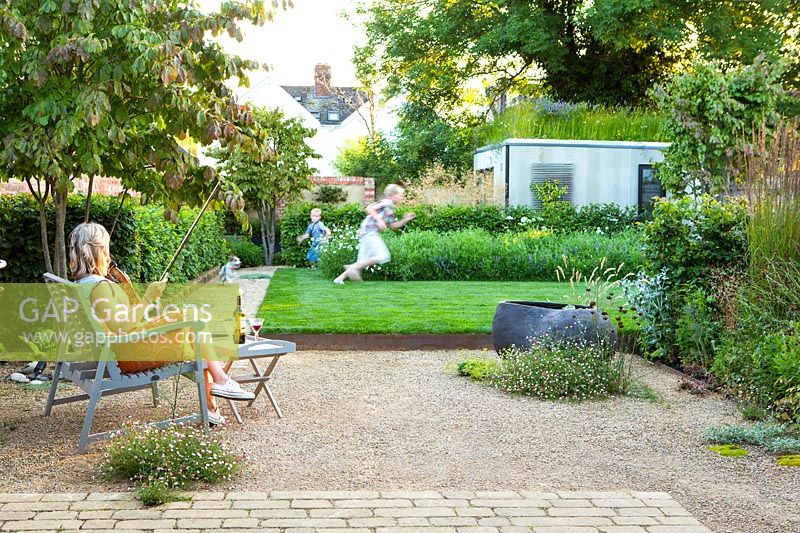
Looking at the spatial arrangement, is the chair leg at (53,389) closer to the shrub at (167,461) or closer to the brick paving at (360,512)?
the shrub at (167,461)

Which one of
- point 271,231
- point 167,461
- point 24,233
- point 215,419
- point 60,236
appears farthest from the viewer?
point 271,231

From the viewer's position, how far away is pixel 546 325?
25.2 feet

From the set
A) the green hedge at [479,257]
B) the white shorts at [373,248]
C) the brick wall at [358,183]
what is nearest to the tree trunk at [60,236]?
the white shorts at [373,248]

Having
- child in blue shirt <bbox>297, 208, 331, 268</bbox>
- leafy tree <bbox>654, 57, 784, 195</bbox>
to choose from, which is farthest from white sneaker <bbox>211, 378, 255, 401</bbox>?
child in blue shirt <bbox>297, 208, 331, 268</bbox>

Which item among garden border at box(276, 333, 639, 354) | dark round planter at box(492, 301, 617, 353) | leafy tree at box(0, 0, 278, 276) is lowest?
garden border at box(276, 333, 639, 354)

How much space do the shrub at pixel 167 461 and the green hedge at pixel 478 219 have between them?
13.7 meters

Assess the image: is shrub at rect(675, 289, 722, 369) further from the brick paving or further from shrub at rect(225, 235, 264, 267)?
shrub at rect(225, 235, 264, 267)

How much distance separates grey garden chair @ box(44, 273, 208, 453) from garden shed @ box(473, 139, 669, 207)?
15423 mm

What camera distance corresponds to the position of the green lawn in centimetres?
975

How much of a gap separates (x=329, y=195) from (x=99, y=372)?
19.6 m

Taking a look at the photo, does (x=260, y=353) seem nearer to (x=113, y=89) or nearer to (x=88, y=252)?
(x=88, y=252)

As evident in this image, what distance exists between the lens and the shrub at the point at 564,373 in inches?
272

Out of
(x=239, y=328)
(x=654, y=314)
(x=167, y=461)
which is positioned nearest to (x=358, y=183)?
(x=654, y=314)

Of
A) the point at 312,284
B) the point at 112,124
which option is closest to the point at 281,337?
the point at 112,124
